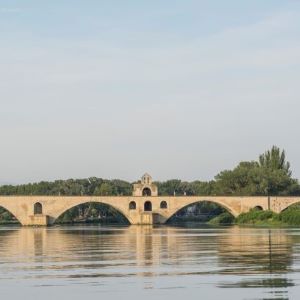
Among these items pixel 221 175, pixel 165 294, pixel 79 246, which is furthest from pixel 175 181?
pixel 165 294

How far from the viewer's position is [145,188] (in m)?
128

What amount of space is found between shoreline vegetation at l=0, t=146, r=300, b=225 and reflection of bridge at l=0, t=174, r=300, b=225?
3.01m

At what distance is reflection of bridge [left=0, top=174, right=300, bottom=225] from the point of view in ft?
392

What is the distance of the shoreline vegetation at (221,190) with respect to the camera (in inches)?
4415

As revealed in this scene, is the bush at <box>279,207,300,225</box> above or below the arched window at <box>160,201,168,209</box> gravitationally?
below

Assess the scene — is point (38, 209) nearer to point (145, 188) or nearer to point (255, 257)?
point (145, 188)

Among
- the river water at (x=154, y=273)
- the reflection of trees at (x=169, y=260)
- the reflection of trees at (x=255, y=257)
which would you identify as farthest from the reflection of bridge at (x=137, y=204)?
the river water at (x=154, y=273)

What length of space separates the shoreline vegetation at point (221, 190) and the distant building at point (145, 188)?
8.78 meters

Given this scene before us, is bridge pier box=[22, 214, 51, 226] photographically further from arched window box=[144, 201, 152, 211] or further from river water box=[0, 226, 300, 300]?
river water box=[0, 226, 300, 300]

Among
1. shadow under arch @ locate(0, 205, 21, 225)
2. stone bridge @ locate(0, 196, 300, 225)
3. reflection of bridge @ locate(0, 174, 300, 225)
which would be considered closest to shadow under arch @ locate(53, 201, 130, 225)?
shadow under arch @ locate(0, 205, 21, 225)

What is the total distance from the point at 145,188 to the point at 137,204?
4.50 metres

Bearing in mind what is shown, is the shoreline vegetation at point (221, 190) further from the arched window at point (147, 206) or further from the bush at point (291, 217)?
the arched window at point (147, 206)

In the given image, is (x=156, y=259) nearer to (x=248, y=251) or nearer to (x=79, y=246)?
(x=248, y=251)

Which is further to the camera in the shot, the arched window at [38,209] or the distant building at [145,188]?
the distant building at [145,188]
